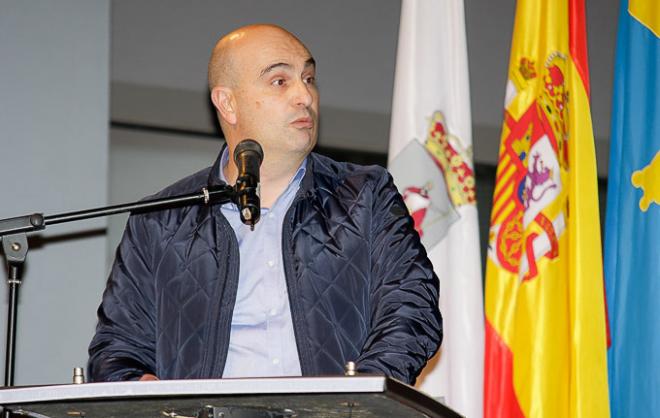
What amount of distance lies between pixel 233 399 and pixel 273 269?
35.2 inches

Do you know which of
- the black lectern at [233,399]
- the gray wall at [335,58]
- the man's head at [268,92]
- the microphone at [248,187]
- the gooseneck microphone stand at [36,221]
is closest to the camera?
the black lectern at [233,399]

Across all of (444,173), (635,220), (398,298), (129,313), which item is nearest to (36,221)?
(129,313)

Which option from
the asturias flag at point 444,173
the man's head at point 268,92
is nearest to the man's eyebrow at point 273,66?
the man's head at point 268,92

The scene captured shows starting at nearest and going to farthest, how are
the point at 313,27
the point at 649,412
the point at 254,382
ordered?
the point at 254,382 < the point at 649,412 < the point at 313,27

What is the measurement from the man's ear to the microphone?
1.87 ft

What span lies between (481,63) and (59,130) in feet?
5.83

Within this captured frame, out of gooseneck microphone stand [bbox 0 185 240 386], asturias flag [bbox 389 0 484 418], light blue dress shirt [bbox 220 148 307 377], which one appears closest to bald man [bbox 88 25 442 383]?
light blue dress shirt [bbox 220 148 307 377]

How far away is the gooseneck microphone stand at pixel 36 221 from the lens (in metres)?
2.15

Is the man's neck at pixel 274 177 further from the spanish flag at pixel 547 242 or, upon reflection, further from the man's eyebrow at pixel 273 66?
the spanish flag at pixel 547 242

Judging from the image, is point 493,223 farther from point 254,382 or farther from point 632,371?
point 254,382

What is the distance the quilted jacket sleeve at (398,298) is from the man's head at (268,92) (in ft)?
0.81

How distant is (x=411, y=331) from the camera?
229cm

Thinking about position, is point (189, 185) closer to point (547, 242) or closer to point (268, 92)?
point (268, 92)

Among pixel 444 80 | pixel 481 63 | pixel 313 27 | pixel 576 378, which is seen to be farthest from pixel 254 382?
pixel 481 63
